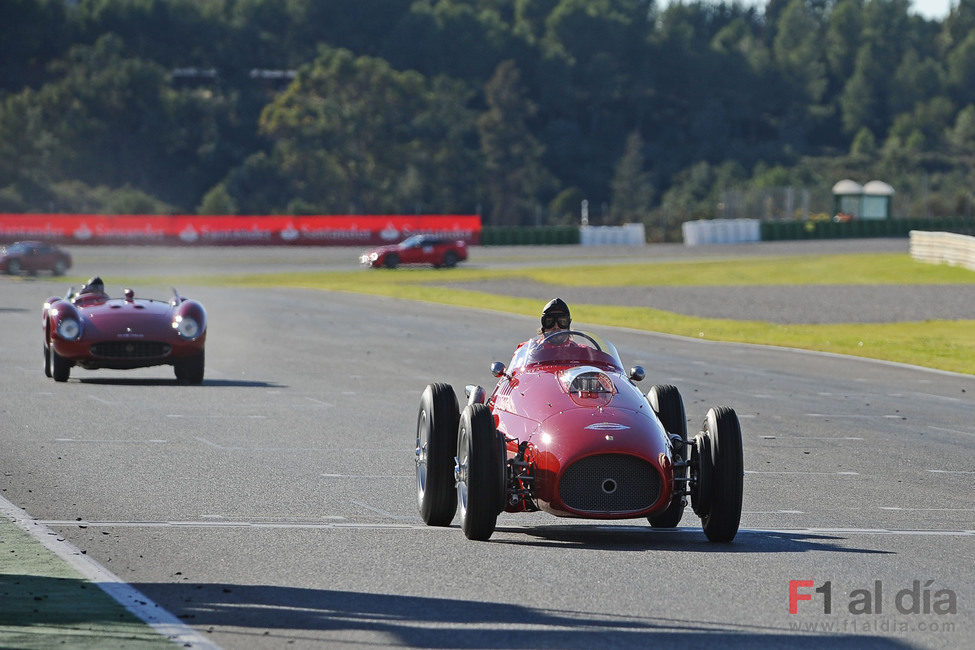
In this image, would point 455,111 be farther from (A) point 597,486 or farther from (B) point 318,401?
(A) point 597,486

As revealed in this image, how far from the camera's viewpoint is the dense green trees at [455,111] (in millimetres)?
124438

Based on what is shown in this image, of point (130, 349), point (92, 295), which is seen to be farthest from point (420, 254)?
point (130, 349)

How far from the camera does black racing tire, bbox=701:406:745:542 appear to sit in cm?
988

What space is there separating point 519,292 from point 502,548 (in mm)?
38905

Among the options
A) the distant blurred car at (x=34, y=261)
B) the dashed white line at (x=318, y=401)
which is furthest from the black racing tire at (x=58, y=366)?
the distant blurred car at (x=34, y=261)

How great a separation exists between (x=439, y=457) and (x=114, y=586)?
2720 millimetres

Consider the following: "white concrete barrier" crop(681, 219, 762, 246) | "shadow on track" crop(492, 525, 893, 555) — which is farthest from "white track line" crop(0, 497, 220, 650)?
"white concrete barrier" crop(681, 219, 762, 246)

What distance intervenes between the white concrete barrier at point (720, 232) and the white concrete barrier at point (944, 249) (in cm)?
2318

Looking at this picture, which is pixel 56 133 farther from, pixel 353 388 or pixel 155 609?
pixel 155 609

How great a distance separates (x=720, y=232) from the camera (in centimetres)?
8719

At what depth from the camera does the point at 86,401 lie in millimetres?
18859

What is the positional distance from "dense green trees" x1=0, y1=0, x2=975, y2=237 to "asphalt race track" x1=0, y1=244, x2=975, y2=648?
76.9 metres

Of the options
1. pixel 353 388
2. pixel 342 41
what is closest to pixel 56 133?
pixel 342 41

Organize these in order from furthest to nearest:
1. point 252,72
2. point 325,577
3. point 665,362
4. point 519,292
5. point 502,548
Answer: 1. point 252,72
2. point 519,292
3. point 665,362
4. point 502,548
5. point 325,577
